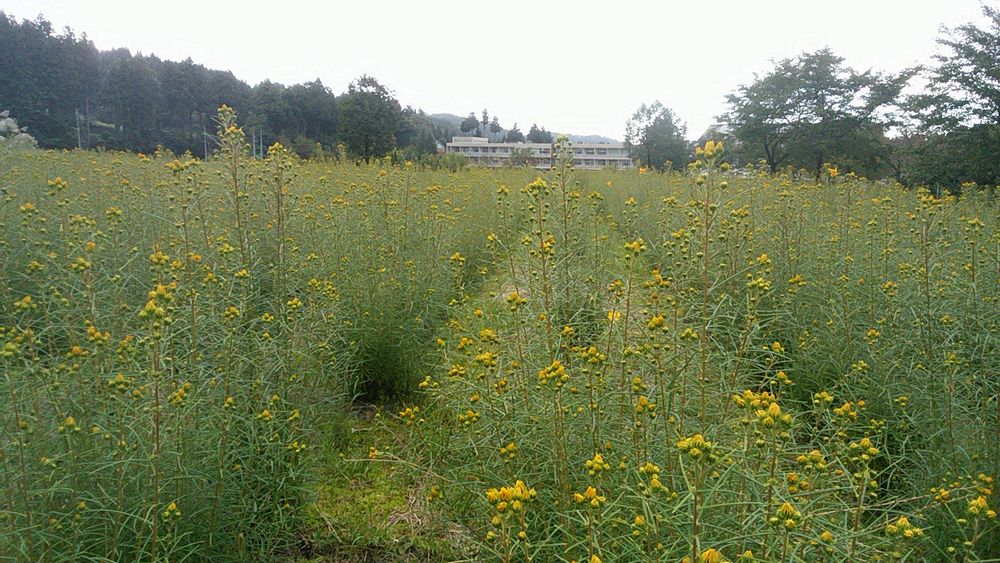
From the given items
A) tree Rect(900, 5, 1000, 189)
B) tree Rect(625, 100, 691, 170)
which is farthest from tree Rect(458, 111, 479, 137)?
tree Rect(900, 5, 1000, 189)

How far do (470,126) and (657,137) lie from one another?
201 feet

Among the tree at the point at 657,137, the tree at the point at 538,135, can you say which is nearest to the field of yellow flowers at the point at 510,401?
the tree at the point at 657,137

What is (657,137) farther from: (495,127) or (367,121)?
(495,127)

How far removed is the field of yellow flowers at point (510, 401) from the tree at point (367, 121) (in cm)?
2062

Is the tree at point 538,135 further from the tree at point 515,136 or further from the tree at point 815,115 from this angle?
the tree at point 815,115

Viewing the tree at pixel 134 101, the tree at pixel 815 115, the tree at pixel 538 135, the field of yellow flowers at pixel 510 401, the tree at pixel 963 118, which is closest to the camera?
the field of yellow flowers at pixel 510 401

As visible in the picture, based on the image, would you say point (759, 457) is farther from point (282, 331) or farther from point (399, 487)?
point (282, 331)

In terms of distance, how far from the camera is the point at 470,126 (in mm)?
93438

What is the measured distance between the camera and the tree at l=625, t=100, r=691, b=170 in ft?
119

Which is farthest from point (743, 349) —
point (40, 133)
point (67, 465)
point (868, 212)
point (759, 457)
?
point (40, 133)

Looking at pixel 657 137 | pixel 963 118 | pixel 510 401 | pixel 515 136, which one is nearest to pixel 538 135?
pixel 515 136

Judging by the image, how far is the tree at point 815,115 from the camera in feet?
70.6

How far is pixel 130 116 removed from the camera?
3434cm

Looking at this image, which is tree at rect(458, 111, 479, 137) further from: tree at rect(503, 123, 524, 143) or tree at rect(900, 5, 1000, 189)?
tree at rect(900, 5, 1000, 189)
